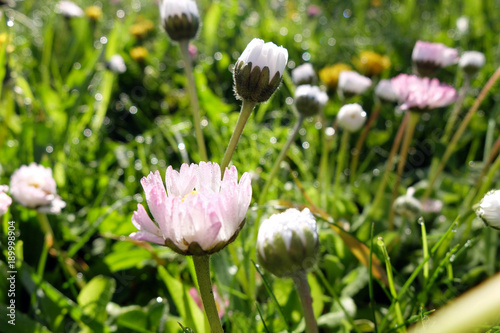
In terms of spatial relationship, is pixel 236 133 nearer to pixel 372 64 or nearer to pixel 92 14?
pixel 372 64

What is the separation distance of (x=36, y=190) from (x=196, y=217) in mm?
395

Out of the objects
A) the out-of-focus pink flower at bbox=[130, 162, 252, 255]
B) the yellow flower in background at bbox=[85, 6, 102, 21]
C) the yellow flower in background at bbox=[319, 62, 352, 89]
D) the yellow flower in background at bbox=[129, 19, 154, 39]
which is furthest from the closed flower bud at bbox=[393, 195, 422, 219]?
the yellow flower in background at bbox=[85, 6, 102, 21]

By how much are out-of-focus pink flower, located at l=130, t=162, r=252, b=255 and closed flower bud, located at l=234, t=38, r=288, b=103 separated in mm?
123

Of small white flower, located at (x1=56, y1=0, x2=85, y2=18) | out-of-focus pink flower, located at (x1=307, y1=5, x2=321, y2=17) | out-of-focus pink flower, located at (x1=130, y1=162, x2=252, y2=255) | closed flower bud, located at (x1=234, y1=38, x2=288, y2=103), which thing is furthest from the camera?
out-of-focus pink flower, located at (x1=307, y1=5, x2=321, y2=17)

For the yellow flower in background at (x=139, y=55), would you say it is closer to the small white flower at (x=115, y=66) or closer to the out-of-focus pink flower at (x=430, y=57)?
the small white flower at (x=115, y=66)

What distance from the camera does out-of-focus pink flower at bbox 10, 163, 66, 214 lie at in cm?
62

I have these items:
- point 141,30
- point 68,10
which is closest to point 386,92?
point 141,30

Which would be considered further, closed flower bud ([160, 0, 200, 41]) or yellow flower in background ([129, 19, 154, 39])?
yellow flower in background ([129, 19, 154, 39])

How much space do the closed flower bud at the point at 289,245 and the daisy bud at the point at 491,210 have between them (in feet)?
0.62

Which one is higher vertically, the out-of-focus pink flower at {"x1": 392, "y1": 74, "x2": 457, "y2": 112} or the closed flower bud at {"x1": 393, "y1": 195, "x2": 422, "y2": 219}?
the out-of-focus pink flower at {"x1": 392, "y1": 74, "x2": 457, "y2": 112}

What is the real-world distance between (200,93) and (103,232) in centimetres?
41

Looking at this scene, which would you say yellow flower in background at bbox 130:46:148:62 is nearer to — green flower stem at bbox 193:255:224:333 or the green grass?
the green grass

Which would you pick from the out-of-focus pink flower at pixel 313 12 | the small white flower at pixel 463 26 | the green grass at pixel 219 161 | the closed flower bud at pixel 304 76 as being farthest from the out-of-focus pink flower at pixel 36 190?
the out-of-focus pink flower at pixel 313 12

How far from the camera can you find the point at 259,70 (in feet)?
1.43
